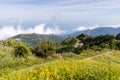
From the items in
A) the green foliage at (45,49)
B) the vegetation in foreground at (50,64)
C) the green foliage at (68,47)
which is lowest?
the green foliage at (68,47)

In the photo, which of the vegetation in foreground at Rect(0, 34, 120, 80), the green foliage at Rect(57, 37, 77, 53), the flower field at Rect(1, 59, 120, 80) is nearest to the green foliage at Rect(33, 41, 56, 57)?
the vegetation in foreground at Rect(0, 34, 120, 80)

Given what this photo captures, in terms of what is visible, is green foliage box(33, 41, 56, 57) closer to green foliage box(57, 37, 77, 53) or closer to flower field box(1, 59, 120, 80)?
green foliage box(57, 37, 77, 53)

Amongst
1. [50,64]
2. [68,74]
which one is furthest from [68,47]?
[68,74]

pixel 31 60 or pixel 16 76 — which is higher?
pixel 16 76

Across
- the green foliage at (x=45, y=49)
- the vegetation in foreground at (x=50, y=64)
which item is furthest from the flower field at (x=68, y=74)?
the green foliage at (x=45, y=49)

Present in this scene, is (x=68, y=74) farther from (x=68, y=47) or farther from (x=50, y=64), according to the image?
(x=68, y=47)

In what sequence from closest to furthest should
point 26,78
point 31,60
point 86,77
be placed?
point 26,78 < point 86,77 < point 31,60

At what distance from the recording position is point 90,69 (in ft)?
46.4

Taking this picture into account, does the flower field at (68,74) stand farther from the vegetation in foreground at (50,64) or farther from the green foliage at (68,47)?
the green foliage at (68,47)

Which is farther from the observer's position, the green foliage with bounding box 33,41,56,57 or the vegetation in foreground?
the green foliage with bounding box 33,41,56,57

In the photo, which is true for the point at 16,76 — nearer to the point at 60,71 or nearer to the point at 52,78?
the point at 52,78

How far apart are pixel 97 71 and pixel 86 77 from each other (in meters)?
0.55

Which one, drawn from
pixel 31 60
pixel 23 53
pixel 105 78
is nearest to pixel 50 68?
pixel 105 78

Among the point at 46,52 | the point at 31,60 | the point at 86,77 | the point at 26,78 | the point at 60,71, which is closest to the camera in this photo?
the point at 26,78
